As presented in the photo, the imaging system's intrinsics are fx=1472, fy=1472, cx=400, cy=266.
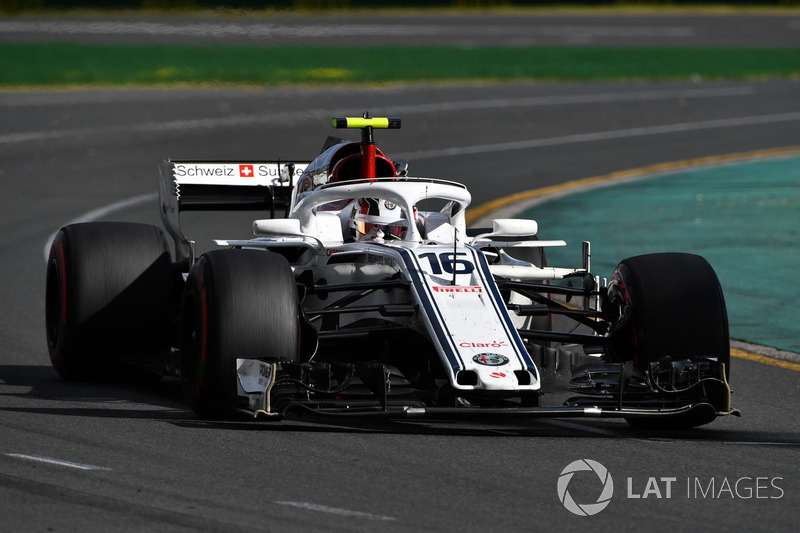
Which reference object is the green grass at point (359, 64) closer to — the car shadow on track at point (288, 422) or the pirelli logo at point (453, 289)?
the car shadow on track at point (288, 422)

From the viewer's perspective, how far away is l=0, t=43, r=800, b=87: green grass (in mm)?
30172

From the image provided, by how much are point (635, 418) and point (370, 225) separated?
2.34 meters

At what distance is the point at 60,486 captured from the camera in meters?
6.39

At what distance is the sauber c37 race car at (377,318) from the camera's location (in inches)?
298

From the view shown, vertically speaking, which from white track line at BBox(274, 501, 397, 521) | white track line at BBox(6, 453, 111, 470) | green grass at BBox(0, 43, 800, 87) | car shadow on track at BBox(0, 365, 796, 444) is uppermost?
green grass at BBox(0, 43, 800, 87)

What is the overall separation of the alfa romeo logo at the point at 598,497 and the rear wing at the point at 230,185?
4659mm

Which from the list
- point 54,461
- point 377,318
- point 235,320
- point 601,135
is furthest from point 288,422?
point 601,135

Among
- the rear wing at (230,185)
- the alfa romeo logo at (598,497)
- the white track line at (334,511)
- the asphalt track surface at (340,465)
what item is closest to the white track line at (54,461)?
the asphalt track surface at (340,465)

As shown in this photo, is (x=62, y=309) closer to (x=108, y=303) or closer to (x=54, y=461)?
(x=108, y=303)

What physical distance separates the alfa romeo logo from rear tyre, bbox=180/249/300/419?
167 cm

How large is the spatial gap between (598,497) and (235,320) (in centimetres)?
223

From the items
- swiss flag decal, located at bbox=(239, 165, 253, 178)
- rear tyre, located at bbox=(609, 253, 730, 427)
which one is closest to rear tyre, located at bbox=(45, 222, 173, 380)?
swiss flag decal, located at bbox=(239, 165, 253, 178)

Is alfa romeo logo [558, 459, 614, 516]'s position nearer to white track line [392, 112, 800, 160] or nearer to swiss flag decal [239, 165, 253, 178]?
swiss flag decal [239, 165, 253, 178]

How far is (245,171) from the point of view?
11477 mm
